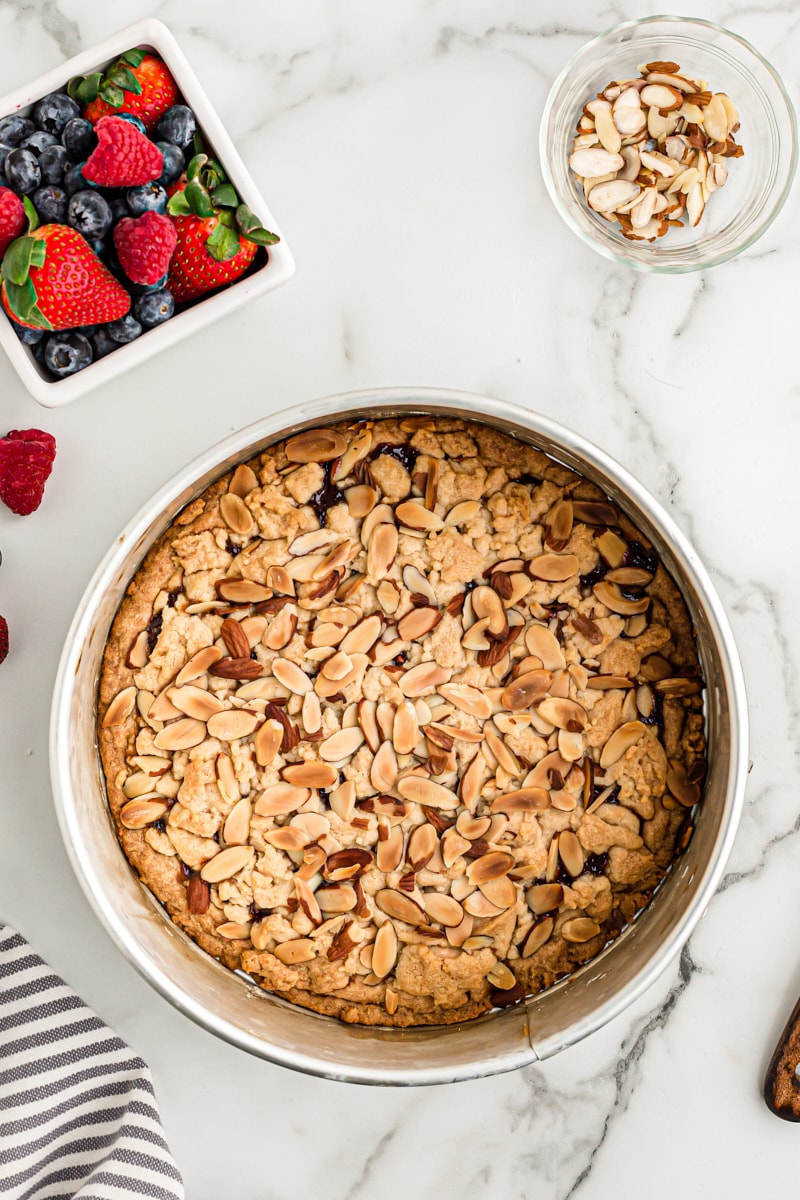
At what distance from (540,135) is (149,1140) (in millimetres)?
1303

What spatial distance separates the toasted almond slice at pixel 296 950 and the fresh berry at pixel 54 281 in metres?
0.74

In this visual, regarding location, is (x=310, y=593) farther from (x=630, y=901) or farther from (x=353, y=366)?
(x=630, y=901)

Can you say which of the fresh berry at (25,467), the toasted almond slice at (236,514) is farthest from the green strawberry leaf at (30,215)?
the toasted almond slice at (236,514)

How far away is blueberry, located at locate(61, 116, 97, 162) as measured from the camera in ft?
3.39

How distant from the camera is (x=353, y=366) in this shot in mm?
1182

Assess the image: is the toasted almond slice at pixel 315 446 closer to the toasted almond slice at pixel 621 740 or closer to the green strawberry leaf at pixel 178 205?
the green strawberry leaf at pixel 178 205

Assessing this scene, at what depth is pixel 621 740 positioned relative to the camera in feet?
3.70

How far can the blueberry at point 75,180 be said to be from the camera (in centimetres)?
103

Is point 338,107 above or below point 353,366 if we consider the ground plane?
above

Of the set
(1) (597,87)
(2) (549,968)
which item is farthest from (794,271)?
(2) (549,968)

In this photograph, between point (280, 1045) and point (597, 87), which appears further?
point (597, 87)

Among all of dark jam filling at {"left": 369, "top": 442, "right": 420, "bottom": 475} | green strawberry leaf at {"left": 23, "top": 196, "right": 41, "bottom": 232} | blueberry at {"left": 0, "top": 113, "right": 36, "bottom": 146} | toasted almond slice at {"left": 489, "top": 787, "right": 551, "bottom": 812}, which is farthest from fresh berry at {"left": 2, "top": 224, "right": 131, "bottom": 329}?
toasted almond slice at {"left": 489, "top": 787, "right": 551, "bottom": 812}

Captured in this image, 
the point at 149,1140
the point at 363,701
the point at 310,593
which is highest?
the point at 310,593

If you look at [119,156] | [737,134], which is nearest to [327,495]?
[119,156]
